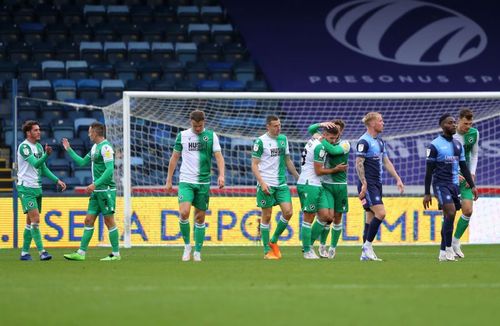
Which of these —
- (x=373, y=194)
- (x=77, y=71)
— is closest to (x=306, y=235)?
(x=373, y=194)

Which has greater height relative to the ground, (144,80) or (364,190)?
(144,80)

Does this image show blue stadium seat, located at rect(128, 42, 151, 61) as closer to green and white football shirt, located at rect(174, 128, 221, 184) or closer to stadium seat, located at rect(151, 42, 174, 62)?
stadium seat, located at rect(151, 42, 174, 62)

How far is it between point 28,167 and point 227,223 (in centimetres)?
664

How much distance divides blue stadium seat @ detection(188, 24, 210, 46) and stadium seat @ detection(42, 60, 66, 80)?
4303 mm

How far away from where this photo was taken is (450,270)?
506 inches

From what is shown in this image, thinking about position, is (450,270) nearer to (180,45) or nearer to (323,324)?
(323,324)

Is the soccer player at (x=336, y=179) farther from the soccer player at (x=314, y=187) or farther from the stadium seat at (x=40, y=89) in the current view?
the stadium seat at (x=40, y=89)

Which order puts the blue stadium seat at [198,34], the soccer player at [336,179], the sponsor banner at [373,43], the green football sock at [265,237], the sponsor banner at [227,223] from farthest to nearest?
the blue stadium seat at [198,34] < the sponsor banner at [373,43] < the sponsor banner at [227,223] < the green football sock at [265,237] < the soccer player at [336,179]

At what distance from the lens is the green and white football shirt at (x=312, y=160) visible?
15.7 m

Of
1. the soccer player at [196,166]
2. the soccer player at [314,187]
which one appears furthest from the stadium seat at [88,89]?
the soccer player at [196,166]

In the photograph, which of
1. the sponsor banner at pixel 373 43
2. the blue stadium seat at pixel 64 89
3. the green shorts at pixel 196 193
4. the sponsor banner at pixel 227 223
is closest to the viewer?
the green shorts at pixel 196 193

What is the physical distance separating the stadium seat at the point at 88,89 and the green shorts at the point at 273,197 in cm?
1282

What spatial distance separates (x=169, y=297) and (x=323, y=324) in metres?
2.22

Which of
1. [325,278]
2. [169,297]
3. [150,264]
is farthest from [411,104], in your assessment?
[169,297]
